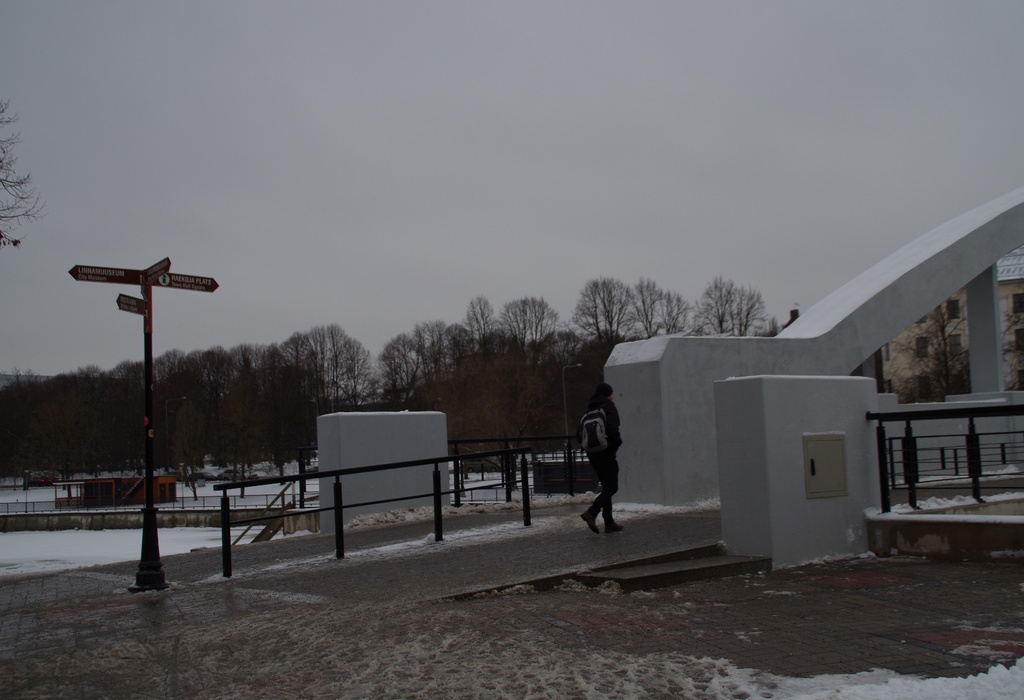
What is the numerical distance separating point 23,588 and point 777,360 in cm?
1166

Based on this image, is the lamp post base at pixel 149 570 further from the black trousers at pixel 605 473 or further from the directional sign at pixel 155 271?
the black trousers at pixel 605 473

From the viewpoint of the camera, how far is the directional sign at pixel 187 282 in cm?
988

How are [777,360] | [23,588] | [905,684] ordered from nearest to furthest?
1. [905,684]
2. [23,588]
3. [777,360]

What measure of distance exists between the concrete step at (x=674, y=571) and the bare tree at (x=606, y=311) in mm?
66049

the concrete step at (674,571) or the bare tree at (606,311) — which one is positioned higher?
the bare tree at (606,311)

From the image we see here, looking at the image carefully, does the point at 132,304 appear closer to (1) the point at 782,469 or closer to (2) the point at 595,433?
(2) the point at 595,433

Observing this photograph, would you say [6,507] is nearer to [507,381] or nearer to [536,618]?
[507,381]

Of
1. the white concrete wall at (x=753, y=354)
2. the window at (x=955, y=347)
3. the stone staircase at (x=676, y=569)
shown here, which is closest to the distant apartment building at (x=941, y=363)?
the window at (x=955, y=347)

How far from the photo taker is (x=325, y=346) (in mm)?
93688

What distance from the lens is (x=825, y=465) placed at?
9.33 meters

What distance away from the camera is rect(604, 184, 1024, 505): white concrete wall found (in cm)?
1395

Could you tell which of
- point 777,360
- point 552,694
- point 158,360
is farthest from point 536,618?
point 158,360

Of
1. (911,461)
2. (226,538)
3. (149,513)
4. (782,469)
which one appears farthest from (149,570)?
(911,461)

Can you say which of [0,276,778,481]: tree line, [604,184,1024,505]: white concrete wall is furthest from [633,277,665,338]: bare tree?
[604,184,1024,505]: white concrete wall
